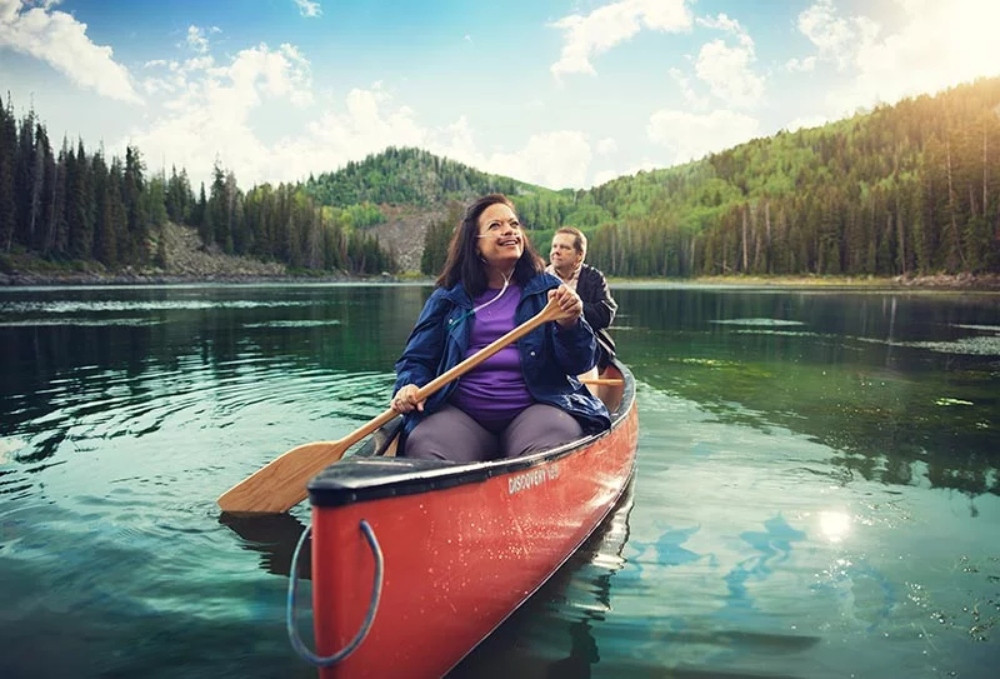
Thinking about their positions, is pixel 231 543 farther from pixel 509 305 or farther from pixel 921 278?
pixel 921 278

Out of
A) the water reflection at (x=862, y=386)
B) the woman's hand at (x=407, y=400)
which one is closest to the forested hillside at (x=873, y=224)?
the water reflection at (x=862, y=386)

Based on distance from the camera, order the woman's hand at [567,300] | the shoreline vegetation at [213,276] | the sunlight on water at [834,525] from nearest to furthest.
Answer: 1. the woman's hand at [567,300]
2. the sunlight on water at [834,525]
3. the shoreline vegetation at [213,276]

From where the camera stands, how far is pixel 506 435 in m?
4.85

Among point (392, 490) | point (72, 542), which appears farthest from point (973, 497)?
point (72, 542)

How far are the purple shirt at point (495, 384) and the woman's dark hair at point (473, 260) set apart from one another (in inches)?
10.0

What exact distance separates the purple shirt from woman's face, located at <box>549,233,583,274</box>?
3.47 metres

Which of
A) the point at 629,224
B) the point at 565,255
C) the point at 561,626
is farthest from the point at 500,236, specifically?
the point at 629,224

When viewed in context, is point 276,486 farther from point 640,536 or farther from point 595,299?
point 595,299

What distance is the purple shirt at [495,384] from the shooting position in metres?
4.91

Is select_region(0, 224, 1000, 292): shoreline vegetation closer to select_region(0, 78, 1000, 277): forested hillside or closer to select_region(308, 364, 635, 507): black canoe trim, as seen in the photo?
select_region(0, 78, 1000, 277): forested hillside

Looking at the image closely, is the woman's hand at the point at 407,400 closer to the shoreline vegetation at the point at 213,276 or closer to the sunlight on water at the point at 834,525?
the sunlight on water at the point at 834,525

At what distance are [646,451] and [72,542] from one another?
6234 mm

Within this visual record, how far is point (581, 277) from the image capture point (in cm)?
863

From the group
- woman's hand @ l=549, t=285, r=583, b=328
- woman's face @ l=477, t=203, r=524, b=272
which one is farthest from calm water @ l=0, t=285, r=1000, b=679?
woman's face @ l=477, t=203, r=524, b=272
